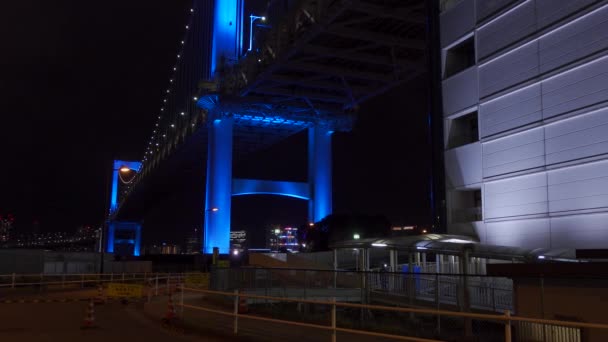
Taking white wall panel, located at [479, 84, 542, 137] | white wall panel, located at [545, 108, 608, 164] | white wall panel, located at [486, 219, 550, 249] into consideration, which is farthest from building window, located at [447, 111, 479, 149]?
white wall panel, located at [545, 108, 608, 164]

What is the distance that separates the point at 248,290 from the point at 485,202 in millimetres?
10375

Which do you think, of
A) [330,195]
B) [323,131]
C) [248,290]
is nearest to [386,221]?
[330,195]

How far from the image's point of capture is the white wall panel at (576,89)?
19922mm

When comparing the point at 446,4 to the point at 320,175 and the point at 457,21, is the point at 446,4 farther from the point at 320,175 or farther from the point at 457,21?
the point at 320,175

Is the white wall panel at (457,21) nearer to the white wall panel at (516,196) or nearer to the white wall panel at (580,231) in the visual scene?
the white wall panel at (516,196)

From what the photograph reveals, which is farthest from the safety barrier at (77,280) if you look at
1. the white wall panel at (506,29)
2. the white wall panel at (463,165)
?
the white wall panel at (506,29)

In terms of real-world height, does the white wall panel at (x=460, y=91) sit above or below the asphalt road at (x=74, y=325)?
above

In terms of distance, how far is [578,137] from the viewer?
20641mm

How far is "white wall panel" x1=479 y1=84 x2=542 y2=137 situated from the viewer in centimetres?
2255

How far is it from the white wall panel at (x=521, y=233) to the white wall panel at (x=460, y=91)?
543 centimetres

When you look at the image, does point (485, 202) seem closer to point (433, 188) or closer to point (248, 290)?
Result: point (433, 188)

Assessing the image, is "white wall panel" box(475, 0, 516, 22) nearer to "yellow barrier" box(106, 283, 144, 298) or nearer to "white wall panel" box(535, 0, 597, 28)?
"white wall panel" box(535, 0, 597, 28)

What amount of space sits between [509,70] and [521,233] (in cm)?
630

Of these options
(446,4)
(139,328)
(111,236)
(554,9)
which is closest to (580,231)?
(554,9)
